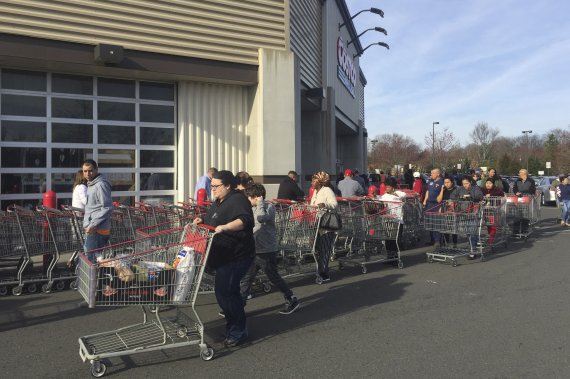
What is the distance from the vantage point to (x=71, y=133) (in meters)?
10.9

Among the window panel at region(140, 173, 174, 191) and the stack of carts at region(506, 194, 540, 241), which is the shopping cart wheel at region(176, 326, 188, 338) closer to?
the window panel at region(140, 173, 174, 191)

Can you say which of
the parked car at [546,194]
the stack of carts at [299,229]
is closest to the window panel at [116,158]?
the stack of carts at [299,229]

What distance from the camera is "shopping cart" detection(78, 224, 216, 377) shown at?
4305mm

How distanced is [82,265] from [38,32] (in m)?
6.89

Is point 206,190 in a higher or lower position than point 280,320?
higher

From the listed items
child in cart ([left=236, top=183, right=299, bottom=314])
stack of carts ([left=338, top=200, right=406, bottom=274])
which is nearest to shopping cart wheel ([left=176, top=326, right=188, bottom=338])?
child in cart ([left=236, top=183, right=299, bottom=314])

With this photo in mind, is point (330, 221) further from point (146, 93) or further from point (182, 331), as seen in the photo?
point (146, 93)

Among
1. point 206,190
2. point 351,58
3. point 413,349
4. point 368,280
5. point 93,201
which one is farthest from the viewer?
point 351,58

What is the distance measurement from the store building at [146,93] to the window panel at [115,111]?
23 mm

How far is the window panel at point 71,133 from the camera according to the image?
10711mm

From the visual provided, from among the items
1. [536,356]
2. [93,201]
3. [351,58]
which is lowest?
[536,356]

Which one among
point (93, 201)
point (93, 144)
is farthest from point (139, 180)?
point (93, 201)

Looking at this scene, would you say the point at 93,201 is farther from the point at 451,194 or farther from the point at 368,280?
the point at 451,194

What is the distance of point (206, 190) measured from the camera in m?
10.4
